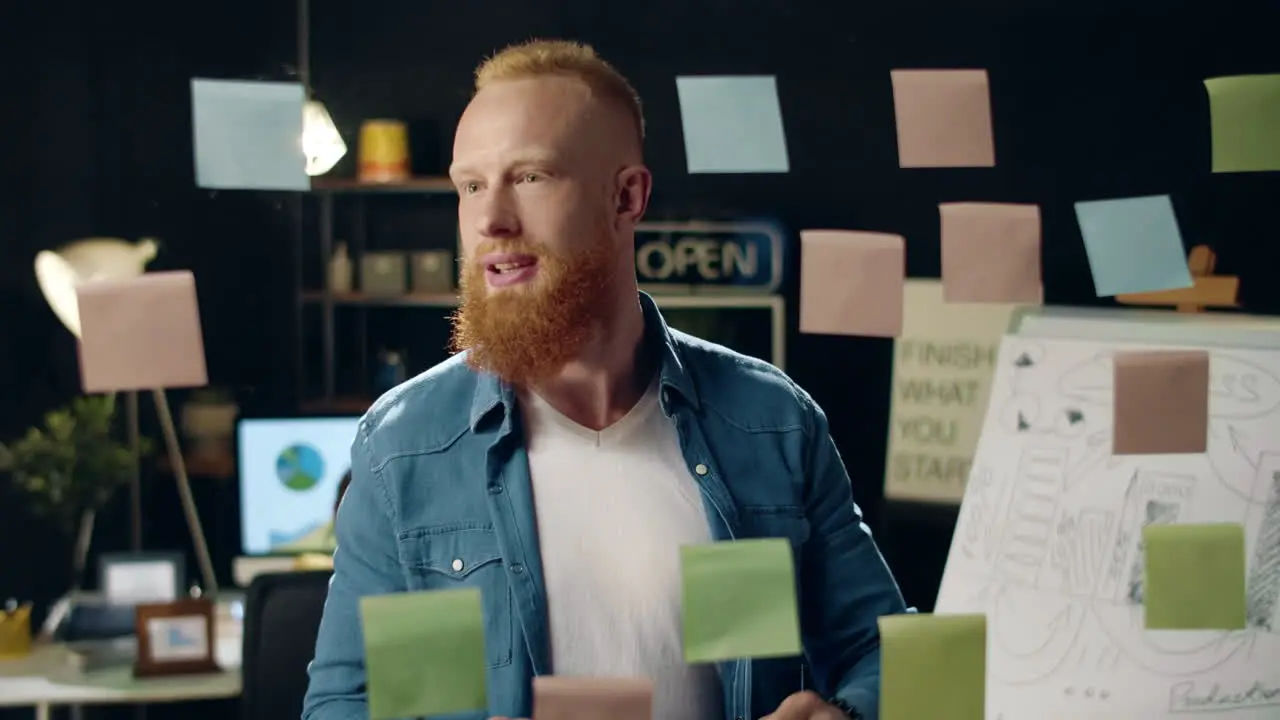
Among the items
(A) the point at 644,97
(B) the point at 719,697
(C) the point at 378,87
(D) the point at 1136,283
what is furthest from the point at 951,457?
(B) the point at 719,697

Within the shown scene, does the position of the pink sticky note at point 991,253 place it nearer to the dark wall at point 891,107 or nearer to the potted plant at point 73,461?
the dark wall at point 891,107

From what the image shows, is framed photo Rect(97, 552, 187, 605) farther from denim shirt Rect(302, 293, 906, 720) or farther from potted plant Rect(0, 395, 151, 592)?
denim shirt Rect(302, 293, 906, 720)

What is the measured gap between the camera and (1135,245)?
60.2 inches

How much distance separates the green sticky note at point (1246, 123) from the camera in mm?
1490

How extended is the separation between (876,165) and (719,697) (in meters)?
2.56

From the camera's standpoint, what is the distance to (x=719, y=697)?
1376 mm

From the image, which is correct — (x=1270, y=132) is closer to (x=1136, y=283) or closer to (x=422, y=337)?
(x=1136, y=283)

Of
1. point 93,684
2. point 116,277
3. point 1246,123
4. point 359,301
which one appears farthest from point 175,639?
point 1246,123

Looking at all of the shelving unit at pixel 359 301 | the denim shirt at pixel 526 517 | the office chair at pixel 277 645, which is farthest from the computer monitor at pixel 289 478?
the denim shirt at pixel 526 517

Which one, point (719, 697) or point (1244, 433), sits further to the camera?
point (1244, 433)

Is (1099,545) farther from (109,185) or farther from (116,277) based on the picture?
(109,185)

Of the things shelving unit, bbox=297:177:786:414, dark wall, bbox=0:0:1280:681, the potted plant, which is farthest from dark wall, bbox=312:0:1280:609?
the potted plant

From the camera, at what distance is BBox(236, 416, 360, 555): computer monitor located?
317 centimetres

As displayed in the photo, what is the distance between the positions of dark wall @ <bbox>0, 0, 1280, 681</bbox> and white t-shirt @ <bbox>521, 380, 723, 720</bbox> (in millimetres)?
2121
